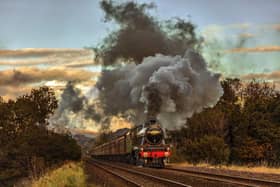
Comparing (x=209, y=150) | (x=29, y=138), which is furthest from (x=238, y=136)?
(x=29, y=138)

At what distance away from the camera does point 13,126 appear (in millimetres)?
95812

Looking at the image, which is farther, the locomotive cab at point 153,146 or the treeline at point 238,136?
the treeline at point 238,136

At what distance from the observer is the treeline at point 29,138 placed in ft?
269

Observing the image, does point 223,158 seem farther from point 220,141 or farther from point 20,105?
point 20,105

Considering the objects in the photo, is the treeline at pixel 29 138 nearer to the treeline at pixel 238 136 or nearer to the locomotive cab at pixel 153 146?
the treeline at pixel 238 136

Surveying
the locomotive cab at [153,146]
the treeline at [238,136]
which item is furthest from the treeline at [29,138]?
the locomotive cab at [153,146]

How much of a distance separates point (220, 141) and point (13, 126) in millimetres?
52326

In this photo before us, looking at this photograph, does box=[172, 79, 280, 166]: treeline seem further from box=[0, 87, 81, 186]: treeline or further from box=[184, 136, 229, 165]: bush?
box=[0, 87, 81, 186]: treeline

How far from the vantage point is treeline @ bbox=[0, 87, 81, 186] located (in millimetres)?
82125

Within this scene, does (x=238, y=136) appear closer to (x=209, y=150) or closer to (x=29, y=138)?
(x=209, y=150)

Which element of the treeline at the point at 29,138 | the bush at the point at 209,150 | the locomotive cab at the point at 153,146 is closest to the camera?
the locomotive cab at the point at 153,146

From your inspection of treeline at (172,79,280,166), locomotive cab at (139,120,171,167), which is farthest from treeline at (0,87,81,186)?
locomotive cab at (139,120,171,167)

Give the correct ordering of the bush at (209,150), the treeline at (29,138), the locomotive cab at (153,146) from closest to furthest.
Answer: the locomotive cab at (153,146) → the bush at (209,150) → the treeline at (29,138)

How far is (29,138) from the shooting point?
84.3 m
